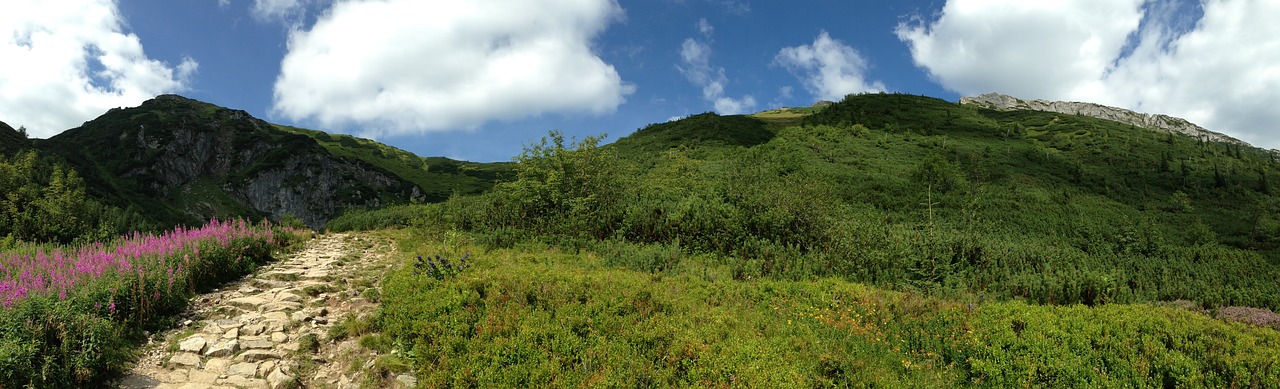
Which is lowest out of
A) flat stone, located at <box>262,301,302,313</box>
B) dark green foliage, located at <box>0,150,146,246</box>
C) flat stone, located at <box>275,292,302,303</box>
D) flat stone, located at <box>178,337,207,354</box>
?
flat stone, located at <box>178,337,207,354</box>

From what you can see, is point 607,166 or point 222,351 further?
point 607,166

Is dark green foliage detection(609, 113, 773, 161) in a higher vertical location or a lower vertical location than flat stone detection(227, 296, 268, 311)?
higher

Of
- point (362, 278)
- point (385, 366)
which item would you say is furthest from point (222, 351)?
point (362, 278)

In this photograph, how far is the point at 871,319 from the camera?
8.73 m

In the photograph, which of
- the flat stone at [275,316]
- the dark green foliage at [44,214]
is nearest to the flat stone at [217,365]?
the flat stone at [275,316]

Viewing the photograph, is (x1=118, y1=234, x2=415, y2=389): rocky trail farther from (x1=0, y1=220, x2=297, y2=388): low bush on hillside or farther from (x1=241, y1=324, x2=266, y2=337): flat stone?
(x1=0, y1=220, x2=297, y2=388): low bush on hillside

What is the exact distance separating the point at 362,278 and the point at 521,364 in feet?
22.6

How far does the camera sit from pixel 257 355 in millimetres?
6223

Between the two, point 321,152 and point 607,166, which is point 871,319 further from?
point 321,152

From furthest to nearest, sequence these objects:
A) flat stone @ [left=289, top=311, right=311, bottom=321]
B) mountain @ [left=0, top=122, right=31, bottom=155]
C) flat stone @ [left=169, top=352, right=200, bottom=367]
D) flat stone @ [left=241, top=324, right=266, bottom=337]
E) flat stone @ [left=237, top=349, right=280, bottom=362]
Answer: mountain @ [left=0, top=122, right=31, bottom=155], flat stone @ [left=289, top=311, right=311, bottom=321], flat stone @ [left=241, top=324, right=266, bottom=337], flat stone @ [left=237, top=349, right=280, bottom=362], flat stone @ [left=169, top=352, right=200, bottom=367]

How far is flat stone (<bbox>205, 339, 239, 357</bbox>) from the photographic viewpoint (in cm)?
618

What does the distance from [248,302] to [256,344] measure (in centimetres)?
225

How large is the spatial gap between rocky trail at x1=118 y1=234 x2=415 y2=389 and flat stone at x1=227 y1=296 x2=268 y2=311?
13 mm

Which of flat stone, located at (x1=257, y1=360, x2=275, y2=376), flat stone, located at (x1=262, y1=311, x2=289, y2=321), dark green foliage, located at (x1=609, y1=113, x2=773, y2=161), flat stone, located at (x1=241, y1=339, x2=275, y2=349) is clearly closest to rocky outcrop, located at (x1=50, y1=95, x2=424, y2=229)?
dark green foliage, located at (x1=609, y1=113, x2=773, y2=161)
